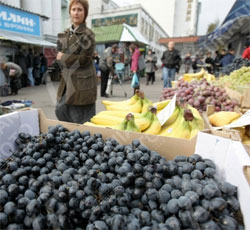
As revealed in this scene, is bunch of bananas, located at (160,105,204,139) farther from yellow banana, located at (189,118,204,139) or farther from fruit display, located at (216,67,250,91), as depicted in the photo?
fruit display, located at (216,67,250,91)

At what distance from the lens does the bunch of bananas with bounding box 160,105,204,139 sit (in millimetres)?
1321

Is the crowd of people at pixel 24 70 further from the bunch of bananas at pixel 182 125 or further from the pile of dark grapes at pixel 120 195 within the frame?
the pile of dark grapes at pixel 120 195

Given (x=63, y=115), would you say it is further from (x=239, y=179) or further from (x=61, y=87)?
(x=239, y=179)

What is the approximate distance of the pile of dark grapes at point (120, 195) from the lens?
0.65 m

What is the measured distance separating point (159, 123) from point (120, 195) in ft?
2.75

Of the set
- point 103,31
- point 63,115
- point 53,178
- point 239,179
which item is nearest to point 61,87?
point 63,115

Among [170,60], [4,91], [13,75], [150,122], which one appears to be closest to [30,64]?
[13,75]

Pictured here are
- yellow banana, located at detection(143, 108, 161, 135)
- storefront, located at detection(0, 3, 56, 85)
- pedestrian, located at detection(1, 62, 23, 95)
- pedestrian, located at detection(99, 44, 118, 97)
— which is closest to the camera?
yellow banana, located at detection(143, 108, 161, 135)

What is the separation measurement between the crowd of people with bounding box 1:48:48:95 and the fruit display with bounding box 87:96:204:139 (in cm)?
660

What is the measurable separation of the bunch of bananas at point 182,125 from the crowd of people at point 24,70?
691 centimetres

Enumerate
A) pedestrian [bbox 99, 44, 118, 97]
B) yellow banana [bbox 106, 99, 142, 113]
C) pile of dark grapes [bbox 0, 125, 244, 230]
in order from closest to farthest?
1. pile of dark grapes [bbox 0, 125, 244, 230]
2. yellow banana [bbox 106, 99, 142, 113]
3. pedestrian [bbox 99, 44, 118, 97]

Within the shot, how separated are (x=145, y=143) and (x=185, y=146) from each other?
0.22m

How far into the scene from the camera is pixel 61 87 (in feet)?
7.22

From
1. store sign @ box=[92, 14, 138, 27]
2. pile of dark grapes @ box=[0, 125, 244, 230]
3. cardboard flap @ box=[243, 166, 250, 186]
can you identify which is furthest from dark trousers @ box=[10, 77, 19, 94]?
store sign @ box=[92, 14, 138, 27]
